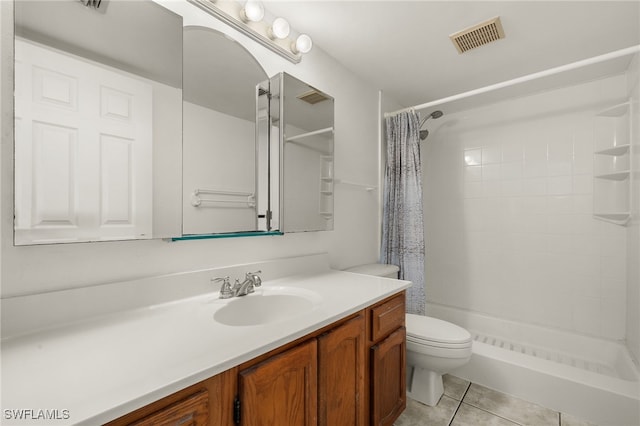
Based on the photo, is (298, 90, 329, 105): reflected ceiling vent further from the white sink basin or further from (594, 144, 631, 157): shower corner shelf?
(594, 144, 631, 157): shower corner shelf

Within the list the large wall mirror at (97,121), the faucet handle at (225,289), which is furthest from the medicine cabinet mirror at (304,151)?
the large wall mirror at (97,121)

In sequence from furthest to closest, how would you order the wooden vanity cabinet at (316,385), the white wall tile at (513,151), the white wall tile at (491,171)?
1. the white wall tile at (491,171)
2. the white wall tile at (513,151)
3. the wooden vanity cabinet at (316,385)

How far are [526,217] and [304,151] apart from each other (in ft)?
6.82

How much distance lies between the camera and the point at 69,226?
0.89m

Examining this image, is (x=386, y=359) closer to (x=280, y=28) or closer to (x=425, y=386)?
(x=425, y=386)

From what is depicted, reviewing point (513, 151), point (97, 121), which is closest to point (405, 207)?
point (513, 151)

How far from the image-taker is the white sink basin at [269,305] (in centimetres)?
118

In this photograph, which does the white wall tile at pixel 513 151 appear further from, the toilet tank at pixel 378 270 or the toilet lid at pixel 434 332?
the toilet lid at pixel 434 332

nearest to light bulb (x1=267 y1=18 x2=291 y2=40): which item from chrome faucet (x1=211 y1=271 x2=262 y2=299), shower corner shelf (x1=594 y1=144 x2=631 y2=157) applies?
chrome faucet (x1=211 y1=271 x2=262 y2=299)

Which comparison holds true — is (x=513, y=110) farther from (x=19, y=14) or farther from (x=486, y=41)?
(x=19, y=14)

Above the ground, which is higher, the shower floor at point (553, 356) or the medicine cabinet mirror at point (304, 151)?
the medicine cabinet mirror at point (304, 151)

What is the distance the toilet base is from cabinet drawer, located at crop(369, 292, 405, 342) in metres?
0.52

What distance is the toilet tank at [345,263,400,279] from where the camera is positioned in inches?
80.9

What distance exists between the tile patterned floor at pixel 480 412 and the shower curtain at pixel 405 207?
0.59 m
